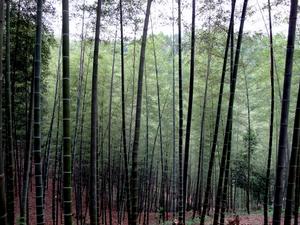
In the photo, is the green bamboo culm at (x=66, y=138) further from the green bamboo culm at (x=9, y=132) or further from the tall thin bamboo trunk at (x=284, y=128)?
the tall thin bamboo trunk at (x=284, y=128)

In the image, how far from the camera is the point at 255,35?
801 centimetres

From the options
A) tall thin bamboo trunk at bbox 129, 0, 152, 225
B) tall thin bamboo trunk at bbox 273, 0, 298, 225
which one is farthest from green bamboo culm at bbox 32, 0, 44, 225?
tall thin bamboo trunk at bbox 273, 0, 298, 225

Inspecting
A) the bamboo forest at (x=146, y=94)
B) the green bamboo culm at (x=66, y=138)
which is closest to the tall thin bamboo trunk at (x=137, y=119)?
the bamboo forest at (x=146, y=94)

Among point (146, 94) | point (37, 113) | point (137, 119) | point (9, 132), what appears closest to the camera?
point (37, 113)

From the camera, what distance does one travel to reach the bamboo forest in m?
4.05

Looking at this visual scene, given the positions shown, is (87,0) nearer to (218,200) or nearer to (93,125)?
(93,125)

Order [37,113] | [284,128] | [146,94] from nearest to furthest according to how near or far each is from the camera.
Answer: [284,128] → [37,113] → [146,94]

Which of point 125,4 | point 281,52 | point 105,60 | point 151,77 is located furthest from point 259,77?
point 125,4

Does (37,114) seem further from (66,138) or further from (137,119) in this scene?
(137,119)

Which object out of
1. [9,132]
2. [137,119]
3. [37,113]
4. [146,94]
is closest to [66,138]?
[37,113]

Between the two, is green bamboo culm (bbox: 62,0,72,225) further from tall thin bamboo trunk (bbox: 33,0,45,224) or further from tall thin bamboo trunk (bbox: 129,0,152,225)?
tall thin bamboo trunk (bbox: 129,0,152,225)

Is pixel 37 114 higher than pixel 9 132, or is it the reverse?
pixel 37 114

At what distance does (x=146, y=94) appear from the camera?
12.0 m

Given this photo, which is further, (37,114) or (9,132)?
(9,132)
